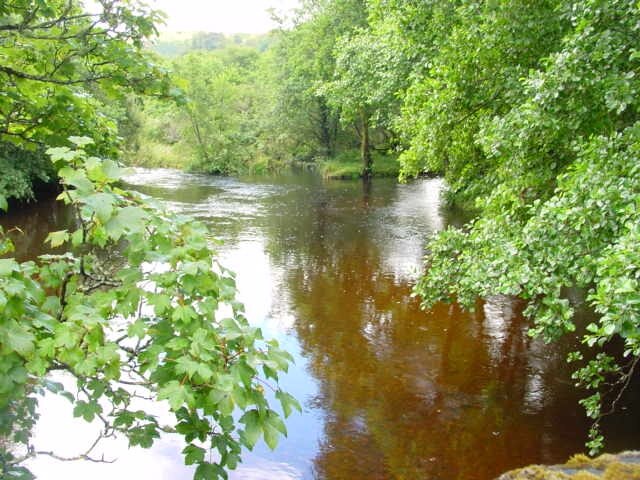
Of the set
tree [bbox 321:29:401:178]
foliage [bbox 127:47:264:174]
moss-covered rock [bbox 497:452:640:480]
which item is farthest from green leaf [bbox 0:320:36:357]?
foliage [bbox 127:47:264:174]

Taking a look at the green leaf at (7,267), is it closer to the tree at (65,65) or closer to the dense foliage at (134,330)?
the dense foliage at (134,330)

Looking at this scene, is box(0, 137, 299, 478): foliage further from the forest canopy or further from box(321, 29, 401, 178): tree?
box(321, 29, 401, 178): tree

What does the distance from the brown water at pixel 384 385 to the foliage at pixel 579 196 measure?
5.50 ft

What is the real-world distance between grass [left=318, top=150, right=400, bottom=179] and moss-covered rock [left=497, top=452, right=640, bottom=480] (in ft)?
109

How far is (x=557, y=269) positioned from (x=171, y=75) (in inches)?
174

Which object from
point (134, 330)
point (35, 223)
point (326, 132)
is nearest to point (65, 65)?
point (134, 330)

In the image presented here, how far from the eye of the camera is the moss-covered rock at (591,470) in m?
3.47

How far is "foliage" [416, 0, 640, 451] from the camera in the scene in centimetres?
448

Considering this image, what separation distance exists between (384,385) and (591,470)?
5.10 m

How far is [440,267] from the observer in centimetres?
845

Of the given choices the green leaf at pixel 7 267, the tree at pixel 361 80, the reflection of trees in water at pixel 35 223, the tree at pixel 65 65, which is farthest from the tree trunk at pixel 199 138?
the green leaf at pixel 7 267

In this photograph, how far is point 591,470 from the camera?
11.9 ft

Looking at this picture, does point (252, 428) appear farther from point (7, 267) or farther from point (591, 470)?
point (591, 470)

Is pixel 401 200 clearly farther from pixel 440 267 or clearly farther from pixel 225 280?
pixel 225 280
